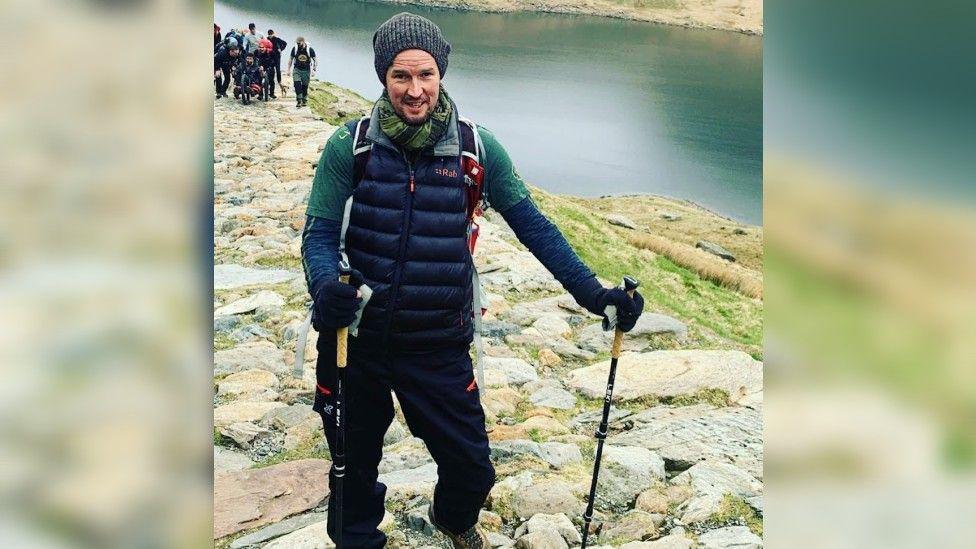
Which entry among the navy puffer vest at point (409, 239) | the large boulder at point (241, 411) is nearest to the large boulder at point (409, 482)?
the large boulder at point (241, 411)

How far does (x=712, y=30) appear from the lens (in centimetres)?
7888

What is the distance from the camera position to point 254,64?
78.5 ft

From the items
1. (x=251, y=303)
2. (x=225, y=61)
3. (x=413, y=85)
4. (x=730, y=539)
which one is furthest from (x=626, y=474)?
(x=225, y=61)

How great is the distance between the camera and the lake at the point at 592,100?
3419 cm

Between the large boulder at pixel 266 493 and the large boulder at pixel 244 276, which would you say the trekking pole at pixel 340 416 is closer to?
the large boulder at pixel 266 493

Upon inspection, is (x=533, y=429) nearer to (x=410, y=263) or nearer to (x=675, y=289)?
(x=410, y=263)

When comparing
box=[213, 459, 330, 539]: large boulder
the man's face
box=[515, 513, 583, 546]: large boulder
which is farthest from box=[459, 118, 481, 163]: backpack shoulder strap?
box=[213, 459, 330, 539]: large boulder

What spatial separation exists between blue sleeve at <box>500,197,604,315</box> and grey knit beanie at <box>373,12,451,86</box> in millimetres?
718

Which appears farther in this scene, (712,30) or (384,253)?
(712,30)

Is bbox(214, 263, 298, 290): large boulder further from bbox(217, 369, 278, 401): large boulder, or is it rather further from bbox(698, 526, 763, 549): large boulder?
bbox(698, 526, 763, 549): large boulder

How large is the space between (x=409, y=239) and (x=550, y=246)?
713mm
